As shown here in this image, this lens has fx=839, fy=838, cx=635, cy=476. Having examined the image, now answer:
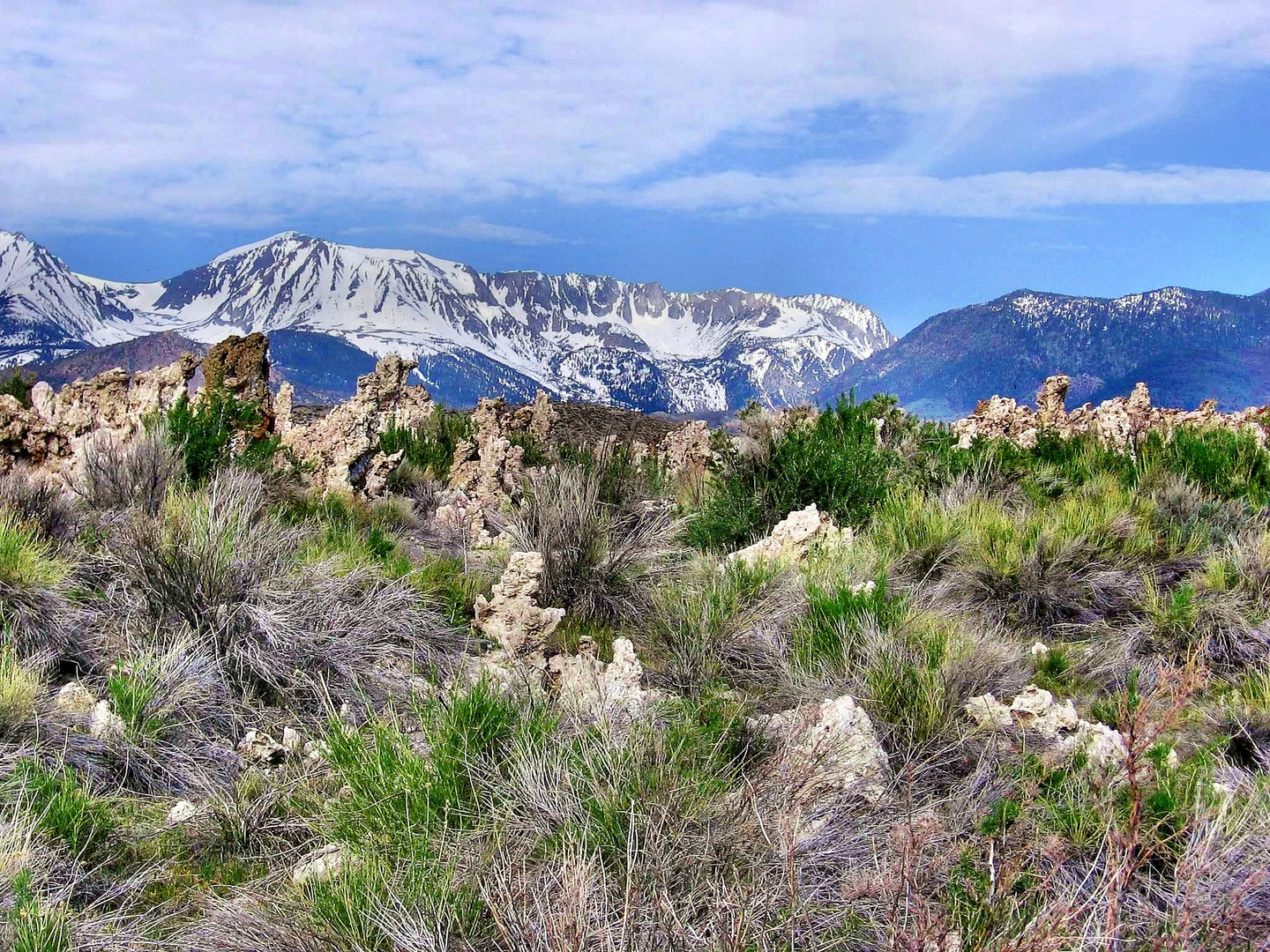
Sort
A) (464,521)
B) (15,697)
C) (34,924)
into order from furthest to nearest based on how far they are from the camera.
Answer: (464,521) → (15,697) → (34,924)

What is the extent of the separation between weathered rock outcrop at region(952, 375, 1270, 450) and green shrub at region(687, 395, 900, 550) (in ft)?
7.12

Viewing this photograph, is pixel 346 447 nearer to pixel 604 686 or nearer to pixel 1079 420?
pixel 604 686

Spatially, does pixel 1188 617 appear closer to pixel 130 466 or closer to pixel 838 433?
pixel 838 433

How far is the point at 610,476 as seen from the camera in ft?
24.4

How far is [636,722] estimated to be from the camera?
3.45 metres

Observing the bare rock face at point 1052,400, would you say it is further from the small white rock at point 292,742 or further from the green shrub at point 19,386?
the green shrub at point 19,386

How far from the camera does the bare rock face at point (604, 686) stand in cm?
377

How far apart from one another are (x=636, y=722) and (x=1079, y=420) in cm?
976

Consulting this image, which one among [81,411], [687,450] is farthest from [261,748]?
[687,450]

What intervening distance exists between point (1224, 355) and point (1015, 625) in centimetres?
10693

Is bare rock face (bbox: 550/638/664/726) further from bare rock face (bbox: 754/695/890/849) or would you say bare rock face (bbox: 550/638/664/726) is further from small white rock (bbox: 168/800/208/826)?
small white rock (bbox: 168/800/208/826)

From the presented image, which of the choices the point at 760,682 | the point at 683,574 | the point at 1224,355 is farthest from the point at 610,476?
the point at 1224,355

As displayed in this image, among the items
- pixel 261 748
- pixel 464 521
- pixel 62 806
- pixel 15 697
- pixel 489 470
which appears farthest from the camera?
pixel 489 470

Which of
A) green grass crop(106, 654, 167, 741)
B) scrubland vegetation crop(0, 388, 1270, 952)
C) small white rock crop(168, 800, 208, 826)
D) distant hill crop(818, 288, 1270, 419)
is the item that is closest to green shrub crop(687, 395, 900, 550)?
scrubland vegetation crop(0, 388, 1270, 952)
